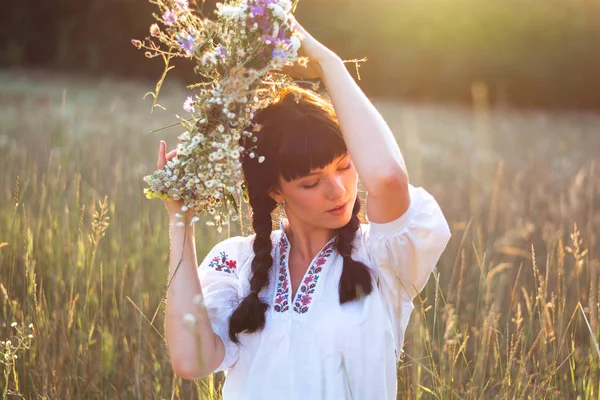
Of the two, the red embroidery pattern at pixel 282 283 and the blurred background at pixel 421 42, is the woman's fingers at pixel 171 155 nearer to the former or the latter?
the red embroidery pattern at pixel 282 283

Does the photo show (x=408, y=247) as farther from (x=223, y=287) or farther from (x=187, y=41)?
(x=187, y=41)

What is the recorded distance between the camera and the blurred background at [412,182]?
2.60 meters

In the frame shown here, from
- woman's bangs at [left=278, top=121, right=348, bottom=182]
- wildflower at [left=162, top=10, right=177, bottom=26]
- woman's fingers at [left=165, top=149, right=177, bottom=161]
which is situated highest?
wildflower at [left=162, top=10, right=177, bottom=26]

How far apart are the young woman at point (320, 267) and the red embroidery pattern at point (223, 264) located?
72 millimetres

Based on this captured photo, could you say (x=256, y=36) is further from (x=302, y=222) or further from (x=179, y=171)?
(x=302, y=222)

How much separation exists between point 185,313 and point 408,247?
605mm

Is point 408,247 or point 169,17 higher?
point 169,17

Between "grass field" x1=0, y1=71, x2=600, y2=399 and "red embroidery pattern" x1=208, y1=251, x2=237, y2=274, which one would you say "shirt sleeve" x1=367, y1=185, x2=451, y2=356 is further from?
"red embroidery pattern" x1=208, y1=251, x2=237, y2=274

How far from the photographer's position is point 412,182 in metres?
5.48

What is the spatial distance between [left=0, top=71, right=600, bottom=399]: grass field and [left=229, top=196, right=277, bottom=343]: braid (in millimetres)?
287

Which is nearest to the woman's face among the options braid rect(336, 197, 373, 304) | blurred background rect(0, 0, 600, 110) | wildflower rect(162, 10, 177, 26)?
braid rect(336, 197, 373, 304)

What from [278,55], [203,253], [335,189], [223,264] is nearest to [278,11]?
[278,55]

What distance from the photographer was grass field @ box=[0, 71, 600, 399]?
2.43 meters

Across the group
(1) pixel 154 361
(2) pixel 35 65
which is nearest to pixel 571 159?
(1) pixel 154 361
